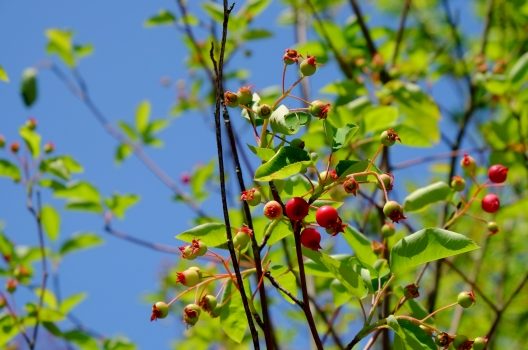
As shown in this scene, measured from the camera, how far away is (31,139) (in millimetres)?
2480

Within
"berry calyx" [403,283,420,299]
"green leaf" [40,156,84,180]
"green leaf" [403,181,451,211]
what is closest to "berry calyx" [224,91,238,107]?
→ "berry calyx" [403,283,420,299]

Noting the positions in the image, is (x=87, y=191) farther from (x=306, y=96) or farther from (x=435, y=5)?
(x=435, y=5)

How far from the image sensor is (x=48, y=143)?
256 centimetres

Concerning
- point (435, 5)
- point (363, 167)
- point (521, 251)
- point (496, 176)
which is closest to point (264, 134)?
point (363, 167)

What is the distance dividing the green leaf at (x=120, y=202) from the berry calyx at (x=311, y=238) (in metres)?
1.85

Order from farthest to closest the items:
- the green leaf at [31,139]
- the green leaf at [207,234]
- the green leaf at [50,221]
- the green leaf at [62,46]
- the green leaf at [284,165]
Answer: the green leaf at [62,46] → the green leaf at [50,221] → the green leaf at [31,139] → the green leaf at [207,234] → the green leaf at [284,165]

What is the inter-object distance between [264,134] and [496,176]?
2.57 ft

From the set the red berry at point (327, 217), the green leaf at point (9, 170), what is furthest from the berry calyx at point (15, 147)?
the red berry at point (327, 217)

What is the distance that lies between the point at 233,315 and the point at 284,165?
17.5 inches

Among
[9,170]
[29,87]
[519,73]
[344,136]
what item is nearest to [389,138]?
[344,136]

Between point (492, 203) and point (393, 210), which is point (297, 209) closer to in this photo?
point (393, 210)

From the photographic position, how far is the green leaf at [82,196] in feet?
8.69

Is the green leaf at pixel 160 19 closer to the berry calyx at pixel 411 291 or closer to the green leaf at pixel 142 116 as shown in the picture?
the green leaf at pixel 142 116

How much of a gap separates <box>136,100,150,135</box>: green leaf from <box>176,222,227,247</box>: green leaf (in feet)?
7.45
